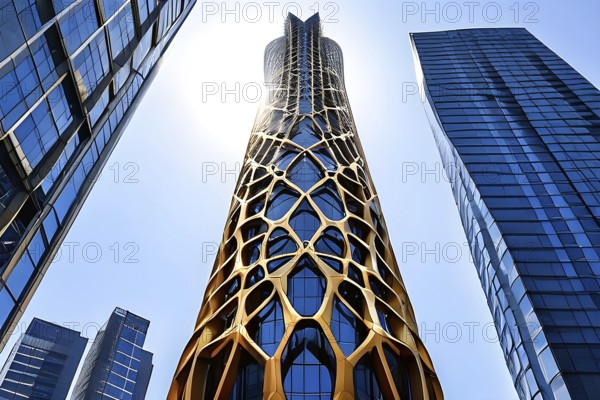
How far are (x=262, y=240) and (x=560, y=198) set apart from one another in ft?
85.9

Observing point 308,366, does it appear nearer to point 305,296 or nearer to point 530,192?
point 305,296

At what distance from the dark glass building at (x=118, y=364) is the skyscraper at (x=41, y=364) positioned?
267cm

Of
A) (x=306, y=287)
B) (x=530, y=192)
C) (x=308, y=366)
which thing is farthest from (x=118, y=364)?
(x=308, y=366)

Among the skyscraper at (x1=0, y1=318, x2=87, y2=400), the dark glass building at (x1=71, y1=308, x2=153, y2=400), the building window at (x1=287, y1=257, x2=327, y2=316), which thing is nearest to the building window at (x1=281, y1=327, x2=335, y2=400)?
the building window at (x1=287, y1=257, x2=327, y2=316)

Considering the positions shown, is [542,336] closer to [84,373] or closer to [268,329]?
[268,329]

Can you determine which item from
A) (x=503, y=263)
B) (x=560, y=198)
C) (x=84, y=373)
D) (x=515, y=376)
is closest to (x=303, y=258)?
(x=503, y=263)

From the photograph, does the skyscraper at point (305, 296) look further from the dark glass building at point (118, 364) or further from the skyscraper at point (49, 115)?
the dark glass building at point (118, 364)

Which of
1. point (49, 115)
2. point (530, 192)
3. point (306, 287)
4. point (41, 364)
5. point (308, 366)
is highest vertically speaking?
point (41, 364)

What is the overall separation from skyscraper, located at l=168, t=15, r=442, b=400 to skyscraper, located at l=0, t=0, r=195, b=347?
906 cm

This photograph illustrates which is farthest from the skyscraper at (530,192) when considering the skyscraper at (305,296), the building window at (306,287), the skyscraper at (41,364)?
the skyscraper at (41,364)

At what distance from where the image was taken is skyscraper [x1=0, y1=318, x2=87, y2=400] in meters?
75.6

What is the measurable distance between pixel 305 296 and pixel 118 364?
6440 cm

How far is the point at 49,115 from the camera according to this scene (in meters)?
16.1

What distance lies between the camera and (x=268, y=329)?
77.6 ft
